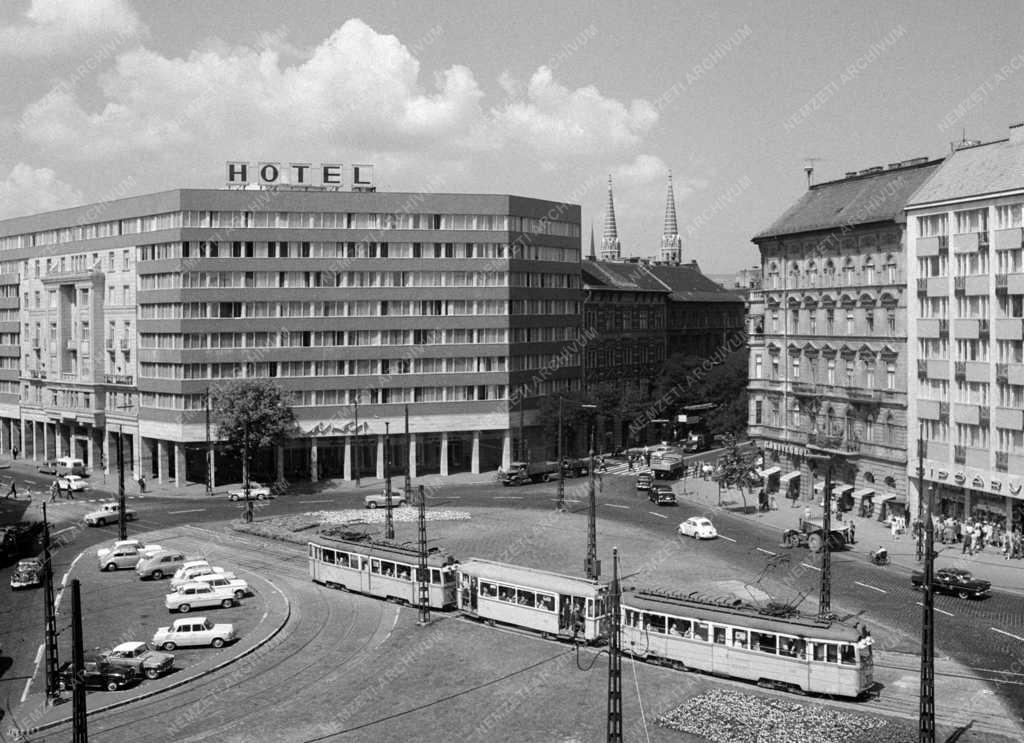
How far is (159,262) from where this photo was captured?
106m

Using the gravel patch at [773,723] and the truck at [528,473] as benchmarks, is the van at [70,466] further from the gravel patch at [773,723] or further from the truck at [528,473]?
the gravel patch at [773,723]

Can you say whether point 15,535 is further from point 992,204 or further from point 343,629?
point 992,204

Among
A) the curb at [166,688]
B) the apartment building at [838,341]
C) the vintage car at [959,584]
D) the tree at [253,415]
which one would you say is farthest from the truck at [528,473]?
the vintage car at [959,584]

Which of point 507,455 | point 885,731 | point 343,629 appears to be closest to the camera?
point 885,731

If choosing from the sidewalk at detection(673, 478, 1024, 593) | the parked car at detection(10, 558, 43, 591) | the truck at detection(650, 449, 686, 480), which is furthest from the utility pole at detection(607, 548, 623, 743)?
the truck at detection(650, 449, 686, 480)

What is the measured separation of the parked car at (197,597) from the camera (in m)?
56.6

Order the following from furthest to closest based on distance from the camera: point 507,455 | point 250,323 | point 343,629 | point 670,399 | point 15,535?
point 670,399 → point 507,455 → point 250,323 → point 15,535 → point 343,629

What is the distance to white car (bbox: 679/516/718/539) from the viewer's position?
74.6 meters

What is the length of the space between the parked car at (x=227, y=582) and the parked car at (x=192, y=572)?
26.3 inches

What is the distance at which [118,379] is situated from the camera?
375 ft

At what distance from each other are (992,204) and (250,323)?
6769cm

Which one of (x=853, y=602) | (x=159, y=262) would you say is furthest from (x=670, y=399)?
(x=853, y=602)

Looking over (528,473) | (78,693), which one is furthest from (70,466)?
(78,693)

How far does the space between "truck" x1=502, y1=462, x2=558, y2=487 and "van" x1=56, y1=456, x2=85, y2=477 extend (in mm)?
45129
